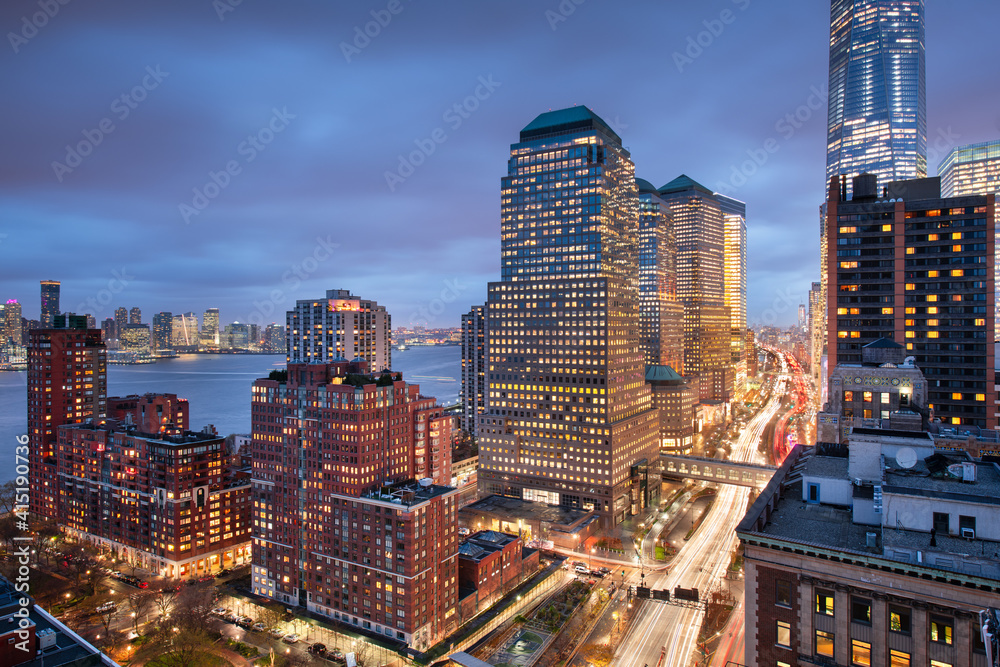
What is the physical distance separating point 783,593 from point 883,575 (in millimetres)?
4679

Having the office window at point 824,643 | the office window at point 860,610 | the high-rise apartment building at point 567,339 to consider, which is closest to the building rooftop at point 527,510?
the high-rise apartment building at point 567,339

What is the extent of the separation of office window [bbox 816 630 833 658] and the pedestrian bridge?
307ft

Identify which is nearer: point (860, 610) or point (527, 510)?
point (860, 610)

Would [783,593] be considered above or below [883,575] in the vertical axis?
below

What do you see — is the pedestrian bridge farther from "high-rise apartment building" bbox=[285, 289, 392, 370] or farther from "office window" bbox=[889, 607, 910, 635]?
"high-rise apartment building" bbox=[285, 289, 392, 370]

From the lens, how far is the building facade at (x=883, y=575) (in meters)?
23.9

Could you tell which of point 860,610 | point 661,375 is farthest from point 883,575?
point 661,375

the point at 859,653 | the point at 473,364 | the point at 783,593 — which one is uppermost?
the point at 473,364

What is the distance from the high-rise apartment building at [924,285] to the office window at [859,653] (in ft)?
278

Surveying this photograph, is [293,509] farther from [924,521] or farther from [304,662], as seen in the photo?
[924,521]

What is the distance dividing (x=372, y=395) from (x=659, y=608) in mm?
47735

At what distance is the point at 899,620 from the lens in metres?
25.2

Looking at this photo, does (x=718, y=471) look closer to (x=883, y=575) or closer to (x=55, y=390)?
(x=883, y=575)

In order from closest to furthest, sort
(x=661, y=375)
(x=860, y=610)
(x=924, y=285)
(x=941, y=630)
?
(x=941, y=630), (x=860, y=610), (x=924, y=285), (x=661, y=375)
